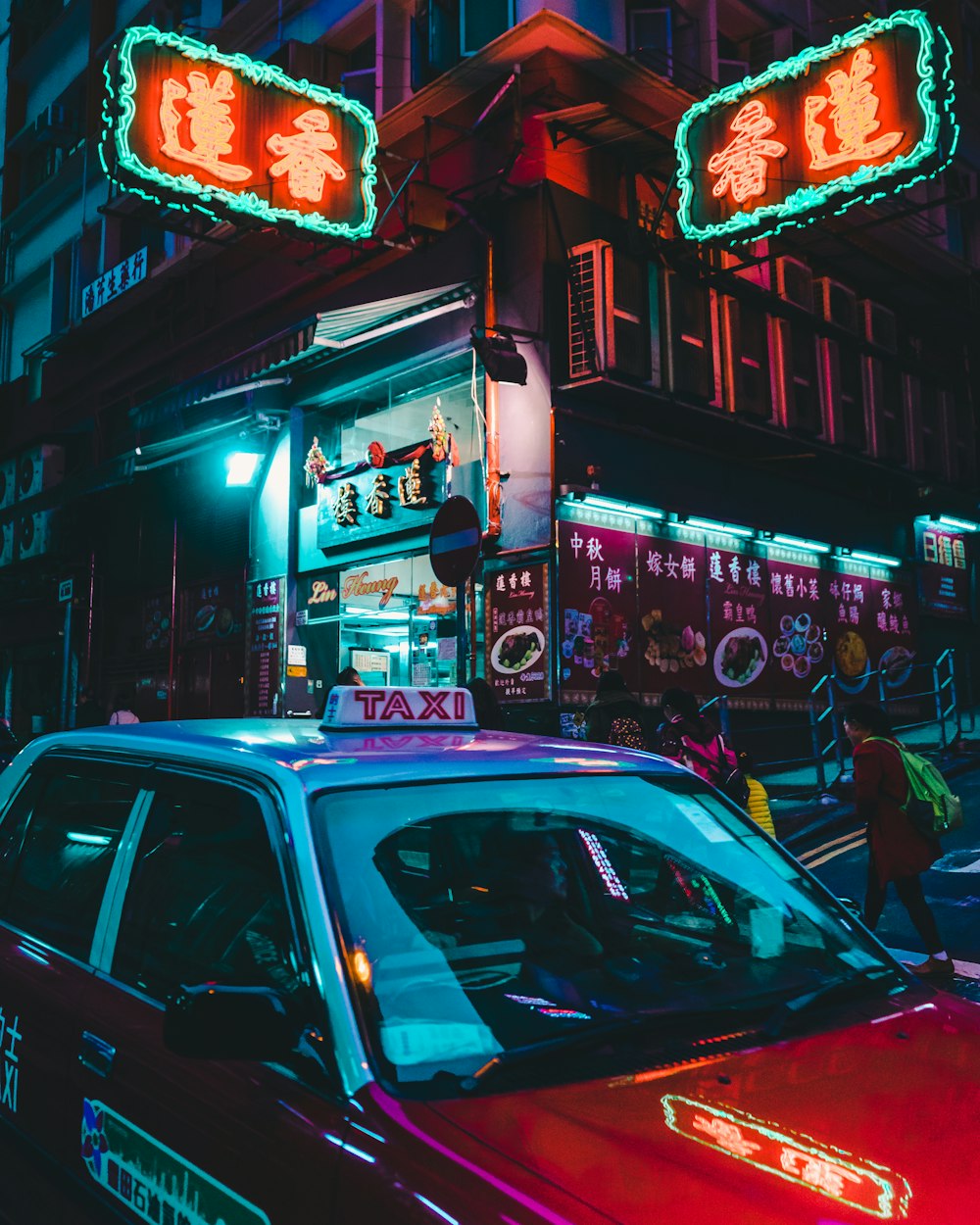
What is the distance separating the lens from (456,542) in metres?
8.20

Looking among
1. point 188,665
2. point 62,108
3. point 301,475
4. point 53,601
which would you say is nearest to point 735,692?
point 301,475

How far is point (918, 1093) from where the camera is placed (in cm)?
188

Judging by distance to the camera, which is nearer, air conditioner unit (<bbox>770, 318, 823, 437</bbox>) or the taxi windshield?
the taxi windshield

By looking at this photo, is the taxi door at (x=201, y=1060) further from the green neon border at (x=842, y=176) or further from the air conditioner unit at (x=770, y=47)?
the air conditioner unit at (x=770, y=47)

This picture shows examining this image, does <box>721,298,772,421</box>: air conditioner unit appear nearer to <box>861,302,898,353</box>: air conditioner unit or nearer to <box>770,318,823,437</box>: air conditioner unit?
<box>770,318,823,437</box>: air conditioner unit

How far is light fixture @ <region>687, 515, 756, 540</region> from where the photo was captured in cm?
1438

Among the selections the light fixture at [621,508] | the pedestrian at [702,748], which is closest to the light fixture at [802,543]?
the light fixture at [621,508]

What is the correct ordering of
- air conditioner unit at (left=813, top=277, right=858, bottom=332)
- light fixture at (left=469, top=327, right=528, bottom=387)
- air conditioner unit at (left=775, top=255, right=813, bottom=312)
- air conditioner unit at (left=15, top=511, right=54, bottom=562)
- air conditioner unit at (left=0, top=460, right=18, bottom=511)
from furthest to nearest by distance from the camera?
1. air conditioner unit at (left=0, top=460, right=18, bottom=511)
2. air conditioner unit at (left=15, top=511, right=54, bottom=562)
3. air conditioner unit at (left=813, top=277, right=858, bottom=332)
4. air conditioner unit at (left=775, top=255, right=813, bottom=312)
5. light fixture at (left=469, top=327, right=528, bottom=387)

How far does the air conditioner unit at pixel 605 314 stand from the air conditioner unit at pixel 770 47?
5821mm

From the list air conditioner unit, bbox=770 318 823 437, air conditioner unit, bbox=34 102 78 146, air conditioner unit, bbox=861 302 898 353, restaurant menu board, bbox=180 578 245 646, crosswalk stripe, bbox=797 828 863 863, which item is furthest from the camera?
air conditioner unit, bbox=34 102 78 146

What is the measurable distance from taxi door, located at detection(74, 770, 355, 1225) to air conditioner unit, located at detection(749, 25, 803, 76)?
1660 centimetres

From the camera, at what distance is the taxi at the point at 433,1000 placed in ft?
5.34

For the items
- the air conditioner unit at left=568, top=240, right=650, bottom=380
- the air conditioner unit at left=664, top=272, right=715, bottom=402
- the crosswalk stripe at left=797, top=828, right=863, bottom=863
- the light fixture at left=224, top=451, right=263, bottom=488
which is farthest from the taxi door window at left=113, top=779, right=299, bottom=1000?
the light fixture at left=224, top=451, right=263, bottom=488

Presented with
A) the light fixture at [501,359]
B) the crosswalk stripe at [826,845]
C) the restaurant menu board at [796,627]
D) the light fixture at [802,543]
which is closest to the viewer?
the crosswalk stripe at [826,845]
